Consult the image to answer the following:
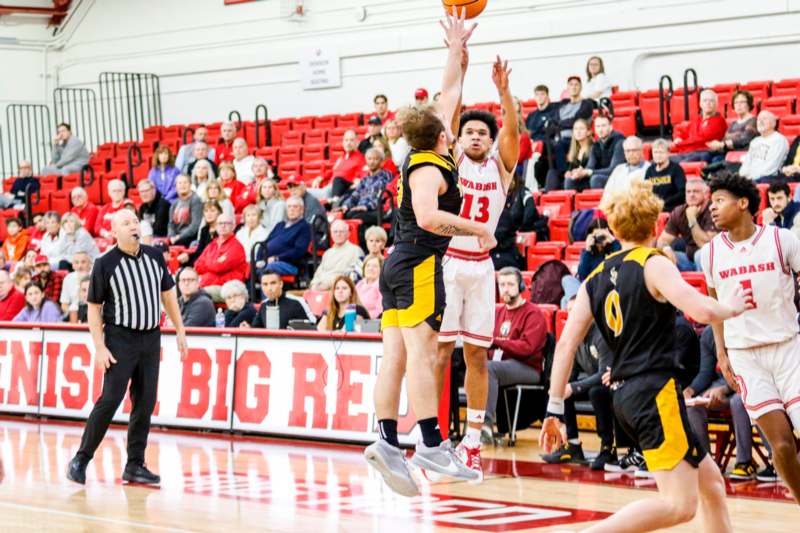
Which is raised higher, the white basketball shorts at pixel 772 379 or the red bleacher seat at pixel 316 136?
the red bleacher seat at pixel 316 136

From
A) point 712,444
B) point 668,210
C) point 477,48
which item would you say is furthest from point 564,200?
point 477,48

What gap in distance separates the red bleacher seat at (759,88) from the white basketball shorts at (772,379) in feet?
28.3

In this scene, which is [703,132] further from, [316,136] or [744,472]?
[316,136]

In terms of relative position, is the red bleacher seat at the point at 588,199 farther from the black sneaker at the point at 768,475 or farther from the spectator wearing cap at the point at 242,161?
the spectator wearing cap at the point at 242,161

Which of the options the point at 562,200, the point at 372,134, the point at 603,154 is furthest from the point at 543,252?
the point at 372,134

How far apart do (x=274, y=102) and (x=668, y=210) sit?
1069 centimetres

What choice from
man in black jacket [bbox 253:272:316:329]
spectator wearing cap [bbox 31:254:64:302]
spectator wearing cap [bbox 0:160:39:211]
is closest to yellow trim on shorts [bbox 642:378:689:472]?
man in black jacket [bbox 253:272:316:329]

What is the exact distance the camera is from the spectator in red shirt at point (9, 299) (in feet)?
53.5

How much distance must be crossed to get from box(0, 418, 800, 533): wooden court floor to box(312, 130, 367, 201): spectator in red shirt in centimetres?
592

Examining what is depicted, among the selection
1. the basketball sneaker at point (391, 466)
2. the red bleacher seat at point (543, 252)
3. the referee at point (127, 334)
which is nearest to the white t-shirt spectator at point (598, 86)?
the red bleacher seat at point (543, 252)

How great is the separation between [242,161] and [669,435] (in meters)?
13.8

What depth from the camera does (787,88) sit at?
15359mm

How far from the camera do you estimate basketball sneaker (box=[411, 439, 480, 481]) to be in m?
7.20

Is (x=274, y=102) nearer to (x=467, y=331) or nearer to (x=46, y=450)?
(x=46, y=450)
